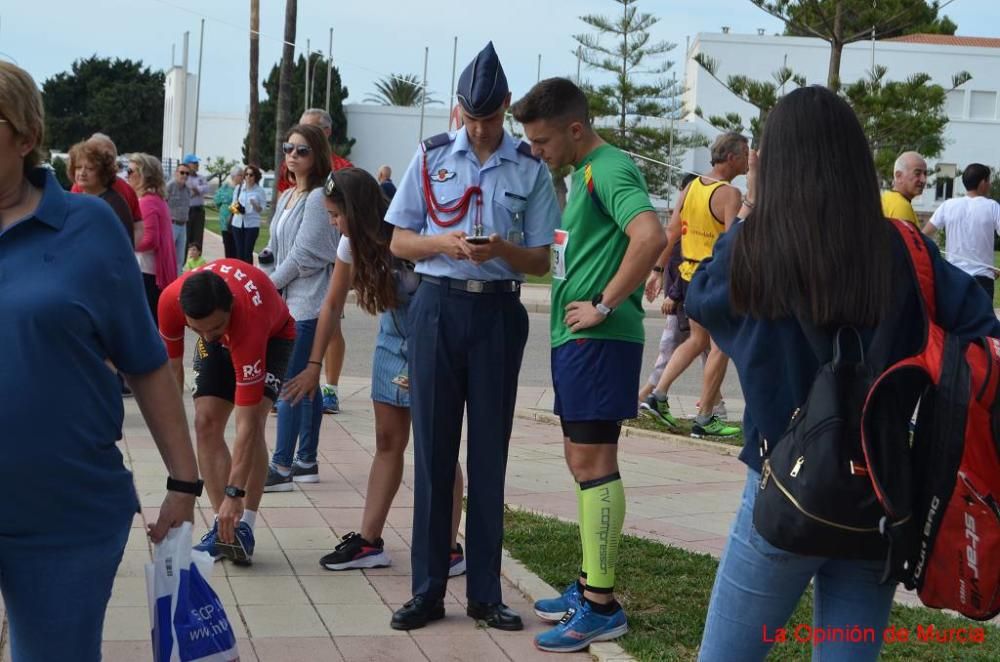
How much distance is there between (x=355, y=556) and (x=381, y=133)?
217 ft

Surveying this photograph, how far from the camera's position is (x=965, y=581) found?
2699 mm

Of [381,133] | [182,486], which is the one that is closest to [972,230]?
[182,486]

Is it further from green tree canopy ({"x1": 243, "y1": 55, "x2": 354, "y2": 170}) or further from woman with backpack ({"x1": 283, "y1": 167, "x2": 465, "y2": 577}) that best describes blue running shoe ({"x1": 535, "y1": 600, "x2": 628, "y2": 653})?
green tree canopy ({"x1": 243, "y1": 55, "x2": 354, "y2": 170})

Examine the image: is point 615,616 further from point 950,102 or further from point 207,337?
point 950,102

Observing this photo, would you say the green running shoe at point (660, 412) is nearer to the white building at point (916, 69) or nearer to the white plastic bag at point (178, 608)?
the white plastic bag at point (178, 608)

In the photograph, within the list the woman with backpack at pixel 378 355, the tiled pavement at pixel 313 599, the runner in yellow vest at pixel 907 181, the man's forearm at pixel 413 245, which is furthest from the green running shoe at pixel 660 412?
the man's forearm at pixel 413 245

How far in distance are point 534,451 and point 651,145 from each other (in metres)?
46.8

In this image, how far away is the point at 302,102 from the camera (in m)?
72.8

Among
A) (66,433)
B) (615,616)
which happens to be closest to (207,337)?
(615,616)

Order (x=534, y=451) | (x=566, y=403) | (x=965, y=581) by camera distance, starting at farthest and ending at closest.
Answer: (x=534, y=451)
(x=566, y=403)
(x=965, y=581)

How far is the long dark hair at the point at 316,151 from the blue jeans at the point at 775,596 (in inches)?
183

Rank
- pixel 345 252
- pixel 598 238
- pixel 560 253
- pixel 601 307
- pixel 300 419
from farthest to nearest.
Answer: pixel 300 419 < pixel 345 252 < pixel 560 253 < pixel 598 238 < pixel 601 307

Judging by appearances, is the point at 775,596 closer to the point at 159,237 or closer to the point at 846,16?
the point at 159,237

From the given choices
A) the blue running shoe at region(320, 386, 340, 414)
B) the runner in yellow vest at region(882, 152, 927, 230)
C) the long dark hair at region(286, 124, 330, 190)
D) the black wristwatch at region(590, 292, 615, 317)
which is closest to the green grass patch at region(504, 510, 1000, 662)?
the black wristwatch at region(590, 292, 615, 317)
